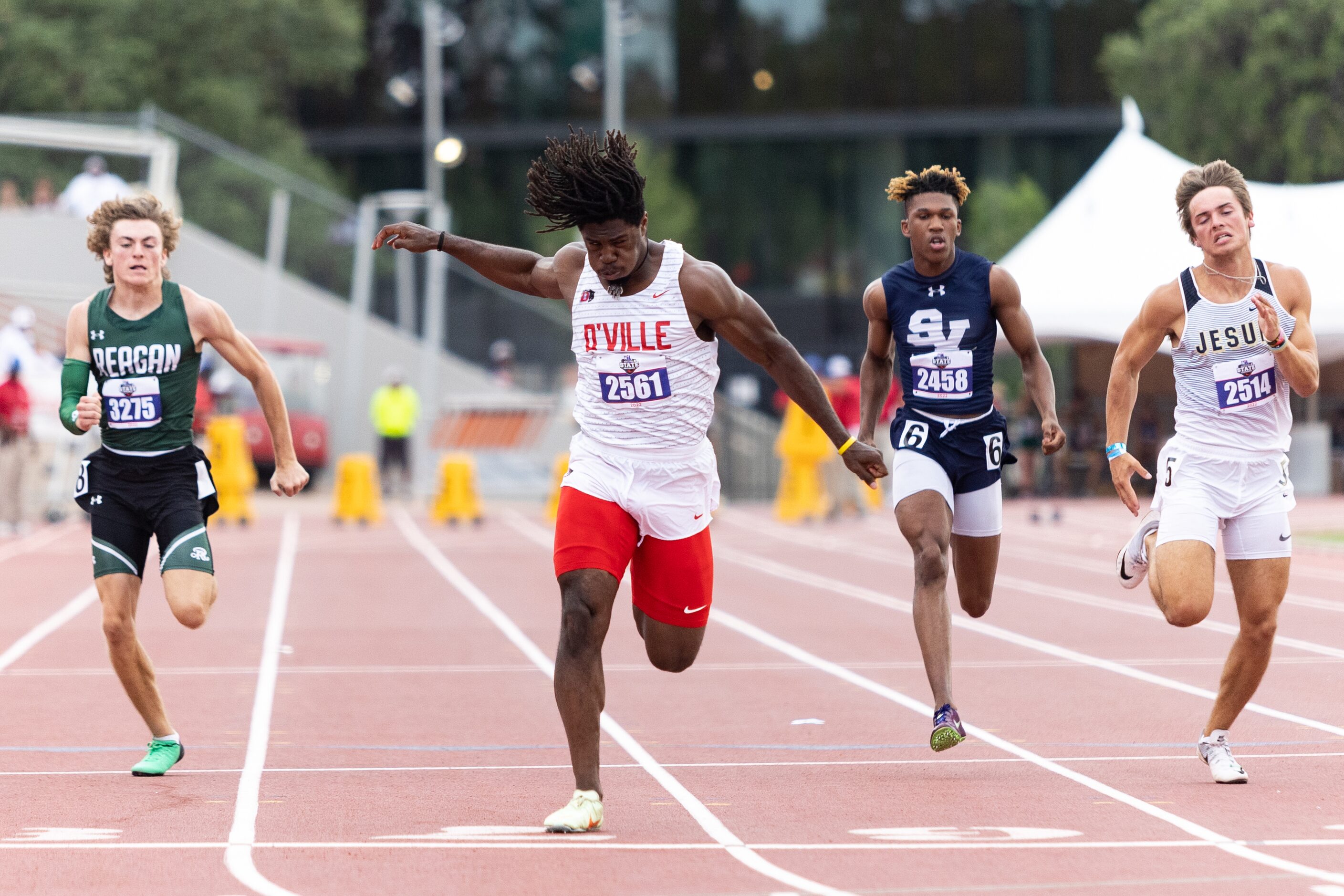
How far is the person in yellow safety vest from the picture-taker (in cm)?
3006

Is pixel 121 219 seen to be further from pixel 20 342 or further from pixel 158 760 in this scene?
pixel 20 342

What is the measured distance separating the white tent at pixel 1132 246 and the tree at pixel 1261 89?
44.2 inches

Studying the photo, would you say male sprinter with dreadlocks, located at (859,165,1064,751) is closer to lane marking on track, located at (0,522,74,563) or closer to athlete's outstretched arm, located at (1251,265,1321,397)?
athlete's outstretched arm, located at (1251,265,1321,397)

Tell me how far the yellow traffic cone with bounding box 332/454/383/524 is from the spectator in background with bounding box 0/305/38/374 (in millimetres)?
4265

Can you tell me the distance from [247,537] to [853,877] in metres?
19.6

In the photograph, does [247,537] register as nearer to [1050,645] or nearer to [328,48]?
[1050,645]

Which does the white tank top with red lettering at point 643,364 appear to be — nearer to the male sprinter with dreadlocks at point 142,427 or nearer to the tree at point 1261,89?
the male sprinter with dreadlocks at point 142,427

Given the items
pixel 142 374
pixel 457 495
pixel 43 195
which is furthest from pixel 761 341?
pixel 43 195

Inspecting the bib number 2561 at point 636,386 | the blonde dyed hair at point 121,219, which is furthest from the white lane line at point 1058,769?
the blonde dyed hair at point 121,219

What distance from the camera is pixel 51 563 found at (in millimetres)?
20047

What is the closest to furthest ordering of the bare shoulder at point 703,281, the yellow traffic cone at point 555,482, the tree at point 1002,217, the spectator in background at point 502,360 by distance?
the bare shoulder at point 703,281
the yellow traffic cone at point 555,482
the spectator in background at point 502,360
the tree at point 1002,217

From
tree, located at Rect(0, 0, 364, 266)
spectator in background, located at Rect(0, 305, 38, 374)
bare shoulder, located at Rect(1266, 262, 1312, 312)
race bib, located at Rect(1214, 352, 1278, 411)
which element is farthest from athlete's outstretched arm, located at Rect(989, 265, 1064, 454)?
tree, located at Rect(0, 0, 364, 266)

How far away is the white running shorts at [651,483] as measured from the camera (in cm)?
681

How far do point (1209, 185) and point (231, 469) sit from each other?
20.9m
